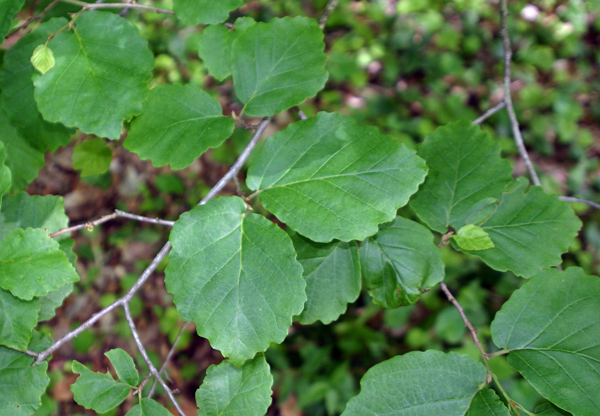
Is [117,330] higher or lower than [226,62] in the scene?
lower

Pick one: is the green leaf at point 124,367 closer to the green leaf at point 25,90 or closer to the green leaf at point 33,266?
the green leaf at point 33,266

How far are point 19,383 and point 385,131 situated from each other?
3.03 m

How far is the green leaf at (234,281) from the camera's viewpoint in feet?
3.63

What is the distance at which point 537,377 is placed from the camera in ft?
3.73

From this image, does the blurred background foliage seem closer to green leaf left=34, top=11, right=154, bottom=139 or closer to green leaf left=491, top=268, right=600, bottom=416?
green leaf left=491, top=268, right=600, bottom=416

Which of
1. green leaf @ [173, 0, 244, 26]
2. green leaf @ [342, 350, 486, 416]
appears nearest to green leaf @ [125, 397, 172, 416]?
green leaf @ [342, 350, 486, 416]

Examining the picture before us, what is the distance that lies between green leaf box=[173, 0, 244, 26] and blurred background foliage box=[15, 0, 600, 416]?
7.13 feet

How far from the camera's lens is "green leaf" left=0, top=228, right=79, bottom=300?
1161mm

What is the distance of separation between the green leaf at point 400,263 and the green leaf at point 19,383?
1.01 m

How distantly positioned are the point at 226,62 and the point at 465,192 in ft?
3.02

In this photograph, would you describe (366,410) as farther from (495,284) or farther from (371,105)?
(371,105)

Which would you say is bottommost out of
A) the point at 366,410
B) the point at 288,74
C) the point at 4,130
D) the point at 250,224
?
the point at 366,410

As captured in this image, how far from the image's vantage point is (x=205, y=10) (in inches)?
53.1

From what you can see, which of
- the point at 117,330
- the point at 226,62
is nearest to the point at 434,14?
the point at 226,62
